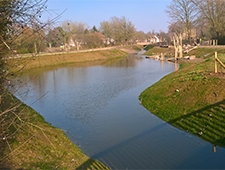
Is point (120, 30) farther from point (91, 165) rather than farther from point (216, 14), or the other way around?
point (91, 165)

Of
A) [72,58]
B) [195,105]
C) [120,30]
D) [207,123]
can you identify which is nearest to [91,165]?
[207,123]

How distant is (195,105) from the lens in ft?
43.9

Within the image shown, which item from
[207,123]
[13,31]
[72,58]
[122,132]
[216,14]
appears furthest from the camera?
[72,58]

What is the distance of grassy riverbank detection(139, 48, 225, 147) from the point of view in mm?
11109

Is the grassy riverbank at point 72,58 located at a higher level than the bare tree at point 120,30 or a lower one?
lower

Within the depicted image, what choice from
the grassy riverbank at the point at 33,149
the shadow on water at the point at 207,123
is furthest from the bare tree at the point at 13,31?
the shadow on water at the point at 207,123

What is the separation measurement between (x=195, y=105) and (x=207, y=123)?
208 cm

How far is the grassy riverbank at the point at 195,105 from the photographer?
11.1 meters

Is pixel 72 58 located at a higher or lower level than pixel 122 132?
higher

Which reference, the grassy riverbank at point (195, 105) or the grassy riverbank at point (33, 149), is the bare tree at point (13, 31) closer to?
the grassy riverbank at point (33, 149)

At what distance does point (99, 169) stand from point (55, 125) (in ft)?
20.8

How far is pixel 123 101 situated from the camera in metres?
18.8

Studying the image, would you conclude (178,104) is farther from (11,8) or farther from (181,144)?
(11,8)

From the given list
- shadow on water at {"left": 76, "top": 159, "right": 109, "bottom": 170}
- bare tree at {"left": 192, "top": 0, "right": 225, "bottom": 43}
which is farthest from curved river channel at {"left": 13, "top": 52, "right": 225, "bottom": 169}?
bare tree at {"left": 192, "top": 0, "right": 225, "bottom": 43}
